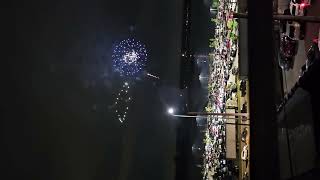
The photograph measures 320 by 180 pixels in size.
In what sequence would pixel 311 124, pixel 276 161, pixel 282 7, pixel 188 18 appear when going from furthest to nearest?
pixel 188 18, pixel 282 7, pixel 311 124, pixel 276 161

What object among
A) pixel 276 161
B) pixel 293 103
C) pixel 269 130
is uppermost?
pixel 293 103

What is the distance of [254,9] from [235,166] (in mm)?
21038

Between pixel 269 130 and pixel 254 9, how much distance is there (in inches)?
38.9

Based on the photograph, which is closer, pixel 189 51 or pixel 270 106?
pixel 270 106

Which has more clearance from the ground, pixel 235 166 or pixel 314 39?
pixel 314 39

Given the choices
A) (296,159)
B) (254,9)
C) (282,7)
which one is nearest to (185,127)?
(282,7)

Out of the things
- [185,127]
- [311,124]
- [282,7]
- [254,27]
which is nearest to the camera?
[254,27]

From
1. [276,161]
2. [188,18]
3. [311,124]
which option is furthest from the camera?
[188,18]

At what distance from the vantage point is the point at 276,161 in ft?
7.97

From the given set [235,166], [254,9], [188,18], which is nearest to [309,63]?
[254,9]

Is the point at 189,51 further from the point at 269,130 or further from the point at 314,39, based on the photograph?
the point at 269,130

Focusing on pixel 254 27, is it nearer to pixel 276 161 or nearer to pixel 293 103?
pixel 276 161

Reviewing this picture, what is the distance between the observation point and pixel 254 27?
2.74 m

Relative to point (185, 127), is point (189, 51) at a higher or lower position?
higher
